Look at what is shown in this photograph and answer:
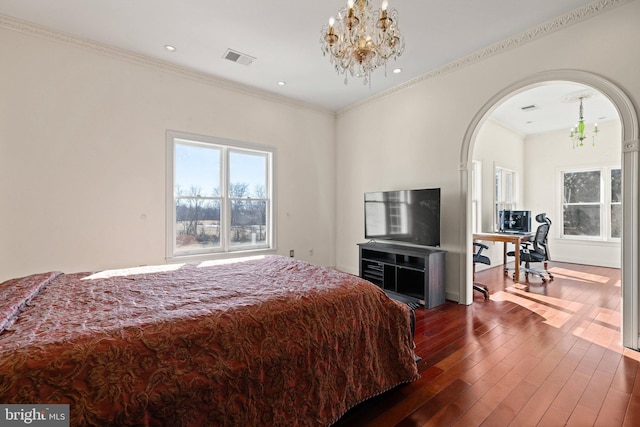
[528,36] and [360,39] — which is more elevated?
[528,36]

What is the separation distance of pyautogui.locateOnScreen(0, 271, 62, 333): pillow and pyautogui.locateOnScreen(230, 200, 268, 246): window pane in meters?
2.44

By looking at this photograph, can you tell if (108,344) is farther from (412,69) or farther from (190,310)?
(412,69)

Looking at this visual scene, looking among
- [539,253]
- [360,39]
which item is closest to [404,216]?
[360,39]

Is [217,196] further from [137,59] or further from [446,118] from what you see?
[446,118]

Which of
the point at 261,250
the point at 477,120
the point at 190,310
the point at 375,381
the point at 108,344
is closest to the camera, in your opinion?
the point at 108,344

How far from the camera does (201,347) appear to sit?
4.05 ft

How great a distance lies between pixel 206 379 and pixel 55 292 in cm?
132

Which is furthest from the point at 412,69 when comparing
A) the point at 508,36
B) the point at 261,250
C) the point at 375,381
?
the point at 375,381

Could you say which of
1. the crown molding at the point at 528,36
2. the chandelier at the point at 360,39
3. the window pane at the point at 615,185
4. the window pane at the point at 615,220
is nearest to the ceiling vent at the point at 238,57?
the chandelier at the point at 360,39

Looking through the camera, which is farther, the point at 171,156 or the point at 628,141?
the point at 171,156

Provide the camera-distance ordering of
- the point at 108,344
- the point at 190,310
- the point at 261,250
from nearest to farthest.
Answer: the point at 108,344 < the point at 190,310 < the point at 261,250

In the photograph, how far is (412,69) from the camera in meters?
3.84

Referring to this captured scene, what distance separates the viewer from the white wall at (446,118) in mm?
2549

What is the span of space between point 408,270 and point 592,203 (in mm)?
5132
